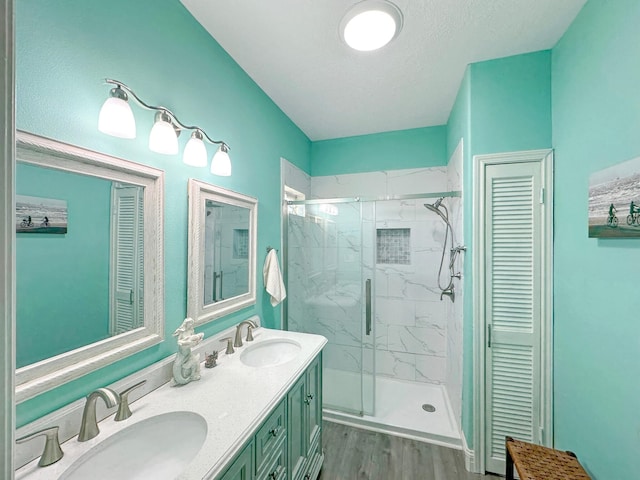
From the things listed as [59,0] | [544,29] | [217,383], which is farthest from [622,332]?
[59,0]

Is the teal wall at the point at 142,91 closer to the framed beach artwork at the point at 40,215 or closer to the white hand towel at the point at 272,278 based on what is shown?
the white hand towel at the point at 272,278

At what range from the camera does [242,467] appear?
91 cm

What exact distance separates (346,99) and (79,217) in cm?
202

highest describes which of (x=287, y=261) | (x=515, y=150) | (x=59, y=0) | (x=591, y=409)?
(x=59, y=0)

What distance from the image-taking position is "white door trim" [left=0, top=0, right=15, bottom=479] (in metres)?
0.36

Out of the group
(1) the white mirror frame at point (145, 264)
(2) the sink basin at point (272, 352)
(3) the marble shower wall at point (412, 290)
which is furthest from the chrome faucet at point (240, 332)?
(3) the marble shower wall at point (412, 290)

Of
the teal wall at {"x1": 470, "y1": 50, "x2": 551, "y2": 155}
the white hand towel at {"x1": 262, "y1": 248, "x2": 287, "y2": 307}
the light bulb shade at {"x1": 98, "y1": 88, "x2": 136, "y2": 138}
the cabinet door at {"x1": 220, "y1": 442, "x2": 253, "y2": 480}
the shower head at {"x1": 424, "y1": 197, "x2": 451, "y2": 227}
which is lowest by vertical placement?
the cabinet door at {"x1": 220, "y1": 442, "x2": 253, "y2": 480}

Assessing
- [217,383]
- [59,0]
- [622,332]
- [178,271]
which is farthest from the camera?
[178,271]

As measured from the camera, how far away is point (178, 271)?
1.32 m

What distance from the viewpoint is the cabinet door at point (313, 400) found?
153cm

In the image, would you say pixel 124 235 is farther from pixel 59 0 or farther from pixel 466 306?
pixel 466 306

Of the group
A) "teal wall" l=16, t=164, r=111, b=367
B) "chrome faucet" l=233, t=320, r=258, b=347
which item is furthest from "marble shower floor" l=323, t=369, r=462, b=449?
"teal wall" l=16, t=164, r=111, b=367

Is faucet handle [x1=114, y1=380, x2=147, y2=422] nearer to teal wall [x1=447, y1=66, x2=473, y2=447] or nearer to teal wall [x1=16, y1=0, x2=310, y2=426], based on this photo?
teal wall [x1=16, y1=0, x2=310, y2=426]

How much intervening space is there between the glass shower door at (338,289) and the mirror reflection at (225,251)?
2.33ft
